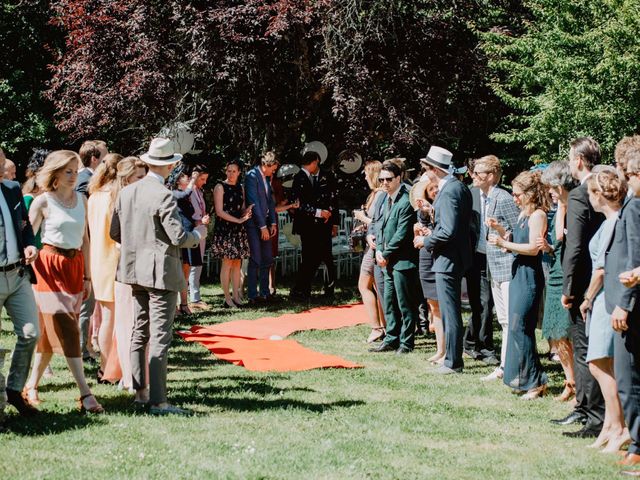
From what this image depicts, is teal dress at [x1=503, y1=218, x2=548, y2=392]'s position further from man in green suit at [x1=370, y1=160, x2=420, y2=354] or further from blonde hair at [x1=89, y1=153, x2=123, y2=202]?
blonde hair at [x1=89, y1=153, x2=123, y2=202]

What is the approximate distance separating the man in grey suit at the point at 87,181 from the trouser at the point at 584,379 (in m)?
4.47

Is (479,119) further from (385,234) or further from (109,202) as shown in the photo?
(109,202)

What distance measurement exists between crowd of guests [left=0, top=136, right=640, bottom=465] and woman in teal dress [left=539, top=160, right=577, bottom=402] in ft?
0.04

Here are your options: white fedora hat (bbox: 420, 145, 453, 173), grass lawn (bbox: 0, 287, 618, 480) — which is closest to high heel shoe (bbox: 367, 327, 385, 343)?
grass lawn (bbox: 0, 287, 618, 480)

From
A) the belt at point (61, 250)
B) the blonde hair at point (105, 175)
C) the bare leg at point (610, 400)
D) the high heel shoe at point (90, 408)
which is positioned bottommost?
the high heel shoe at point (90, 408)

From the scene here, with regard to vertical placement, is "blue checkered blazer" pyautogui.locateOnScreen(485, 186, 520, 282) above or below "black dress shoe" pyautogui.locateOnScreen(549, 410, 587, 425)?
above

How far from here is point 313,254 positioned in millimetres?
12469

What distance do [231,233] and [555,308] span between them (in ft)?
20.0

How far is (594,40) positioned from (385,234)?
7764mm

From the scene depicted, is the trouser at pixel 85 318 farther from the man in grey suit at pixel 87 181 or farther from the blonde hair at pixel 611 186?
the blonde hair at pixel 611 186

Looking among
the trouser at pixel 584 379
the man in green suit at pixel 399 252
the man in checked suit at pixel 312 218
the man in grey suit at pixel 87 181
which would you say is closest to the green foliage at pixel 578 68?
the man in checked suit at pixel 312 218

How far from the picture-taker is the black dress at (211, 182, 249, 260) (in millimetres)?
11656

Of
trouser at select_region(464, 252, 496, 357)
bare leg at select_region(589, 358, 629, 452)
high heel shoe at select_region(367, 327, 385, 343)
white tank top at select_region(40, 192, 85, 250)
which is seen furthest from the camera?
high heel shoe at select_region(367, 327, 385, 343)

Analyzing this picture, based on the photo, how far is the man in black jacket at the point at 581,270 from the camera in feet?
18.6
